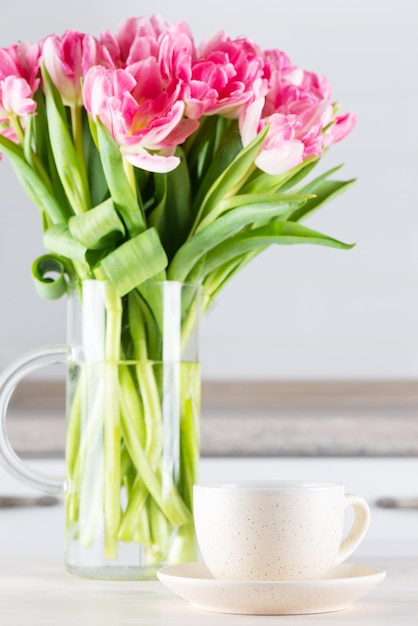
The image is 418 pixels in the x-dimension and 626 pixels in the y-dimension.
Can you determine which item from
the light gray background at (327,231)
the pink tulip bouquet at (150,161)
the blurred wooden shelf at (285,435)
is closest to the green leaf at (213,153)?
the pink tulip bouquet at (150,161)

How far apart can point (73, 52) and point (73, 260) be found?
157mm

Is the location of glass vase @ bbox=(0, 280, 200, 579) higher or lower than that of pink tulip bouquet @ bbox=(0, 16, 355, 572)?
lower

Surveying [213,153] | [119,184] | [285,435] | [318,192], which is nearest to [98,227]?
[119,184]

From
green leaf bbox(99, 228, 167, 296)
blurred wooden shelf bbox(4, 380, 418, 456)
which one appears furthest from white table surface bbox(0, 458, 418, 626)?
blurred wooden shelf bbox(4, 380, 418, 456)

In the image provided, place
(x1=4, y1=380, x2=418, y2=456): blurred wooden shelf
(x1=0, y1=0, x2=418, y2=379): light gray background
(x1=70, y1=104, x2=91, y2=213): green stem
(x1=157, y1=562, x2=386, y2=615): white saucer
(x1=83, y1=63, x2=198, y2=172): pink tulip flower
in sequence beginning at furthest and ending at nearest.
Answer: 1. (x1=0, y1=0, x2=418, y2=379): light gray background
2. (x1=4, y1=380, x2=418, y2=456): blurred wooden shelf
3. (x1=70, y1=104, x2=91, y2=213): green stem
4. (x1=83, y1=63, x2=198, y2=172): pink tulip flower
5. (x1=157, y1=562, x2=386, y2=615): white saucer

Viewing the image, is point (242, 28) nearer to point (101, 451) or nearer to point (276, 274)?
point (276, 274)

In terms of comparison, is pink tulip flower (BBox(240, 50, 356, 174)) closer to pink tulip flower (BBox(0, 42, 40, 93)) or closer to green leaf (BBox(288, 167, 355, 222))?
green leaf (BBox(288, 167, 355, 222))

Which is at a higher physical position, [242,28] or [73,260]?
[242,28]

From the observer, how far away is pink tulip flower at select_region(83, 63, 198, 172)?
27.0 inches

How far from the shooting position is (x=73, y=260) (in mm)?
779

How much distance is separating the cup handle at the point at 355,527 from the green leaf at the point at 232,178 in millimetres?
252

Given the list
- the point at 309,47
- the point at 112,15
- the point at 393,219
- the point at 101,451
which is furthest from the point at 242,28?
the point at 101,451

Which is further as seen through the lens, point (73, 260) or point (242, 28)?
point (242, 28)

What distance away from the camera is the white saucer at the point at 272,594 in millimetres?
563
